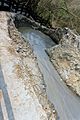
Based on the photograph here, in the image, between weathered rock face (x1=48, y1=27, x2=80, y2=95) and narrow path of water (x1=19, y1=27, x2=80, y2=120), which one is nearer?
narrow path of water (x1=19, y1=27, x2=80, y2=120)

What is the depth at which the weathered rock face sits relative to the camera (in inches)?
375

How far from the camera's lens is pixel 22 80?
23.1ft

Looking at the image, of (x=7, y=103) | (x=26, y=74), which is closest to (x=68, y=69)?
(x=26, y=74)

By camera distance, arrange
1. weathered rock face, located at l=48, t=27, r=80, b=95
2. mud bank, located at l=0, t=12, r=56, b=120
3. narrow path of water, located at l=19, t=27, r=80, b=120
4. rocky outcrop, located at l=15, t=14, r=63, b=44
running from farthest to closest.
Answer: rocky outcrop, located at l=15, t=14, r=63, b=44 → weathered rock face, located at l=48, t=27, r=80, b=95 → narrow path of water, located at l=19, t=27, r=80, b=120 → mud bank, located at l=0, t=12, r=56, b=120

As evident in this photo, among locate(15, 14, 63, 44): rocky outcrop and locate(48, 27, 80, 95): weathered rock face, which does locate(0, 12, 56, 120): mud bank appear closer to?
locate(48, 27, 80, 95): weathered rock face

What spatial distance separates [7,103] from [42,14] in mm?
9762

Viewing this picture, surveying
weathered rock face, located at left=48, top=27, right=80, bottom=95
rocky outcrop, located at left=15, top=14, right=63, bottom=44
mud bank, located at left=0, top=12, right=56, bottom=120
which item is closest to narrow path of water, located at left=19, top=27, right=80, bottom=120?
weathered rock face, located at left=48, top=27, right=80, bottom=95

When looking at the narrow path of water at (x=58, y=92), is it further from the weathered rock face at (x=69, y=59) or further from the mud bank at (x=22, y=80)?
the mud bank at (x=22, y=80)

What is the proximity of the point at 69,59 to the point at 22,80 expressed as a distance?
352 centimetres

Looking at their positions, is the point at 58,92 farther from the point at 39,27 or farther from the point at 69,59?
the point at 39,27

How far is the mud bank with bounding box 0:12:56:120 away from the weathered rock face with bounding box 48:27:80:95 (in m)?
1.45

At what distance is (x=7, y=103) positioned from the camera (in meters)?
5.84

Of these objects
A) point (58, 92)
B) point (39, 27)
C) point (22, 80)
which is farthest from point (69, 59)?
point (39, 27)

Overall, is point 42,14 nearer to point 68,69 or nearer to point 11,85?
point 68,69
